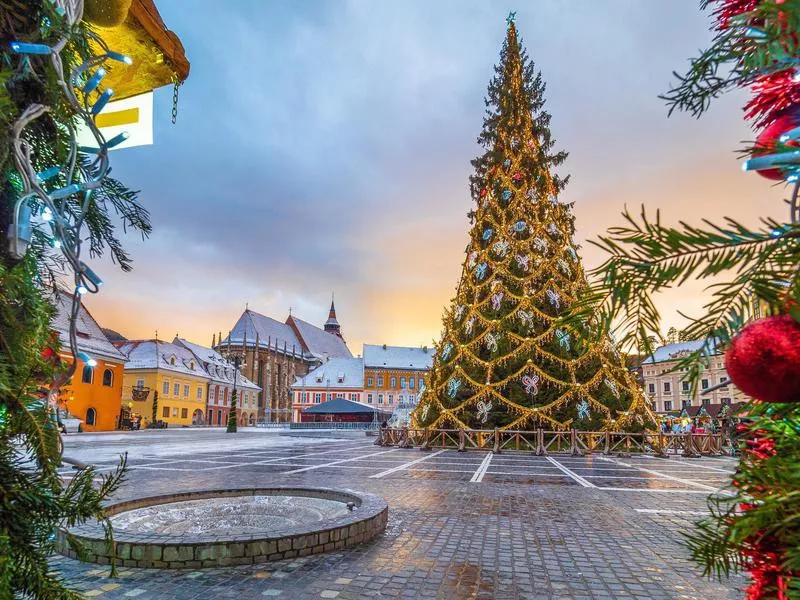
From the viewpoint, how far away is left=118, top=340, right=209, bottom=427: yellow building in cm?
5053

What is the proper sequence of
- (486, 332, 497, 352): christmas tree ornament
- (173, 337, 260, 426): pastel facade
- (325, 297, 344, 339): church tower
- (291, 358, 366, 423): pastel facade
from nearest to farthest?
(486, 332, 497, 352): christmas tree ornament
(173, 337, 260, 426): pastel facade
(291, 358, 366, 423): pastel facade
(325, 297, 344, 339): church tower

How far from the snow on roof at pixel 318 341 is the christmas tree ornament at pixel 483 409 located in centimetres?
7839

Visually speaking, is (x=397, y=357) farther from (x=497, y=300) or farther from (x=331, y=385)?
(x=497, y=300)

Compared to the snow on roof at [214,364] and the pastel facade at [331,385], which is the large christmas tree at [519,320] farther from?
the pastel facade at [331,385]

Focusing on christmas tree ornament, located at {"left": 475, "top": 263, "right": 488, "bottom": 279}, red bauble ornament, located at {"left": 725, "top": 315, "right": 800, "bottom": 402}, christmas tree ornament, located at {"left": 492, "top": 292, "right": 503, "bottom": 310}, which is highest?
christmas tree ornament, located at {"left": 475, "top": 263, "right": 488, "bottom": 279}

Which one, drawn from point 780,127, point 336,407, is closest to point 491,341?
point 780,127

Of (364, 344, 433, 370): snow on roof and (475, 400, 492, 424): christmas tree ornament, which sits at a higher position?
(364, 344, 433, 370): snow on roof

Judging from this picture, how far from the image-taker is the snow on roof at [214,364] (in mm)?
63875

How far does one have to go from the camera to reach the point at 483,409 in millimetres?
19969

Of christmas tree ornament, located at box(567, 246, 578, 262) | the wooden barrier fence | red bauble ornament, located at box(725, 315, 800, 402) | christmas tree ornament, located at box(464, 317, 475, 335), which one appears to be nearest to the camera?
red bauble ornament, located at box(725, 315, 800, 402)

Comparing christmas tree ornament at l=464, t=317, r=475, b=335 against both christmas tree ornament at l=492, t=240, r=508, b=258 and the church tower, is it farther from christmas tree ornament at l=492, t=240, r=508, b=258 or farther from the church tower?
the church tower

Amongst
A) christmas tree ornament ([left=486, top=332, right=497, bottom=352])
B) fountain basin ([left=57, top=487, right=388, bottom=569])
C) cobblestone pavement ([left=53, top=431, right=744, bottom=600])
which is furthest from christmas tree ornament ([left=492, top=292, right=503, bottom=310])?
fountain basin ([left=57, top=487, right=388, bottom=569])

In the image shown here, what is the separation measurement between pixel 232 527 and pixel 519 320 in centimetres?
1547

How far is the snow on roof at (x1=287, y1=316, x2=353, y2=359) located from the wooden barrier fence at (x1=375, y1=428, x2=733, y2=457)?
77.9m
